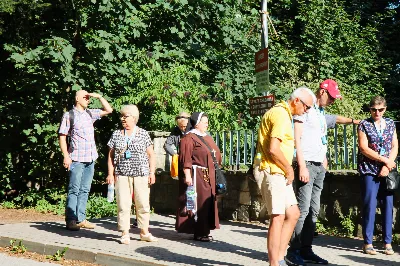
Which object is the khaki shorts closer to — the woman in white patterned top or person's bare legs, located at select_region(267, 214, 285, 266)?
person's bare legs, located at select_region(267, 214, 285, 266)

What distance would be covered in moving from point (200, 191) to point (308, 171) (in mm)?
2342

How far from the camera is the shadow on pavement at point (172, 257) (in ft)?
24.7

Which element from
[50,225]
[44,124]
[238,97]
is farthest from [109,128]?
[50,225]

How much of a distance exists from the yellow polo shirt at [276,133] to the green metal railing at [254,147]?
11.6 feet

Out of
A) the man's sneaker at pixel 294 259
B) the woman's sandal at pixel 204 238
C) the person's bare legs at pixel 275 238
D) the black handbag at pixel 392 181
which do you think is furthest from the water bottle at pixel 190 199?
the person's bare legs at pixel 275 238

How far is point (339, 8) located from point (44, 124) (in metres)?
10.4

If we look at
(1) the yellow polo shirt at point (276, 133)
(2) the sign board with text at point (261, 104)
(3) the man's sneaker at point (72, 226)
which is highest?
(2) the sign board with text at point (261, 104)

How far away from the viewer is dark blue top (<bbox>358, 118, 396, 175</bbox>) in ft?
27.3

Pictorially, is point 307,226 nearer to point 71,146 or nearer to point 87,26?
point 71,146

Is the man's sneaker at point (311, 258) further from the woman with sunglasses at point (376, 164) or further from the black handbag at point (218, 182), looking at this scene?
the black handbag at point (218, 182)

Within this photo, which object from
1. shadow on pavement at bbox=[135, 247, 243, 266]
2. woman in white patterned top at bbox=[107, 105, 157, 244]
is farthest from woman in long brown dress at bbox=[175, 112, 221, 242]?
shadow on pavement at bbox=[135, 247, 243, 266]

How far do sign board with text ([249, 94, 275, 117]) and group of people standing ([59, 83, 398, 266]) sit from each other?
1803 millimetres

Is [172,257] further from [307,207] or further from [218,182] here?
[218,182]

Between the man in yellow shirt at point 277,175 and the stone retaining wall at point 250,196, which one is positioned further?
the stone retaining wall at point 250,196
